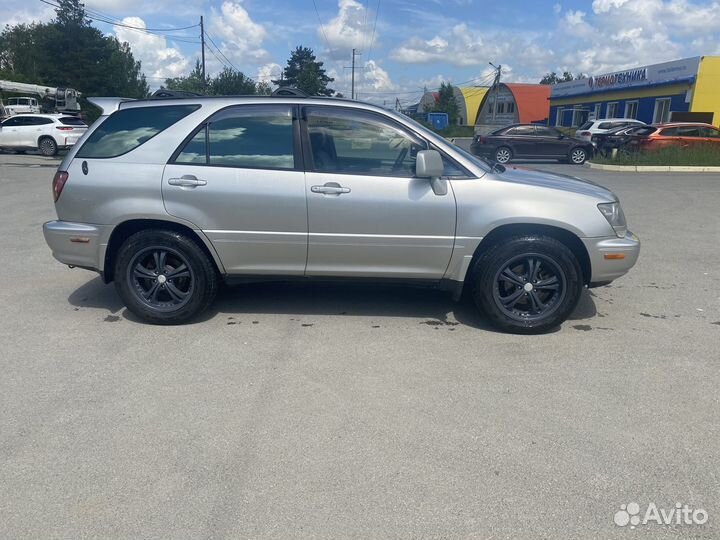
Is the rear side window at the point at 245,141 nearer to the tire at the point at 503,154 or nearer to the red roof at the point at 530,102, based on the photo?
the tire at the point at 503,154

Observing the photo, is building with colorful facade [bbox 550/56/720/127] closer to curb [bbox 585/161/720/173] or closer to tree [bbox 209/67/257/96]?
curb [bbox 585/161/720/173]

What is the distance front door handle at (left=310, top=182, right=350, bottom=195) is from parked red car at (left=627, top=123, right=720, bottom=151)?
19639mm

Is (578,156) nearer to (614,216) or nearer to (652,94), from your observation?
(652,94)

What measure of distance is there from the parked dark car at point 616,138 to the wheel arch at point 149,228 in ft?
67.1

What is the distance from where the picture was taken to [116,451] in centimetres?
310

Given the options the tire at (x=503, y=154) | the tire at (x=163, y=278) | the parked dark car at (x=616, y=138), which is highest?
the parked dark car at (x=616, y=138)

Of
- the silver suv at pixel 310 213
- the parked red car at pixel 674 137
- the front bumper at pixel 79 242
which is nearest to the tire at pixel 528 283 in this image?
the silver suv at pixel 310 213

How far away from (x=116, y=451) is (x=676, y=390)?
136 inches

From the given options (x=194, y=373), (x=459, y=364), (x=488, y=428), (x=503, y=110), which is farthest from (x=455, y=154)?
(x=503, y=110)

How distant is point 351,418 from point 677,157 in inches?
804

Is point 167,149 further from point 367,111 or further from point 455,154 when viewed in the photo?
point 455,154

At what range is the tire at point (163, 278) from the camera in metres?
4.80

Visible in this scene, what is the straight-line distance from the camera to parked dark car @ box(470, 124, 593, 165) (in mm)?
22359

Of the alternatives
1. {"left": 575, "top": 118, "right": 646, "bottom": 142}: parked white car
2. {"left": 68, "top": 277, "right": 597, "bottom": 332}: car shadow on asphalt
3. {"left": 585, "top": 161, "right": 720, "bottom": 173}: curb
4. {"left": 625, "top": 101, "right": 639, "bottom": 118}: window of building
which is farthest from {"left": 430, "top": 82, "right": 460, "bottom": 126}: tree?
{"left": 68, "top": 277, "right": 597, "bottom": 332}: car shadow on asphalt
